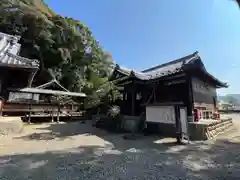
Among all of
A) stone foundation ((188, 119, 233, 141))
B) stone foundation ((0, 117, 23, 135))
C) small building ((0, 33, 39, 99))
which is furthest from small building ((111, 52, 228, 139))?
stone foundation ((0, 117, 23, 135))

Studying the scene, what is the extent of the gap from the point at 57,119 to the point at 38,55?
8.82 m

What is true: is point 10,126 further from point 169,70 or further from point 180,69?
point 169,70

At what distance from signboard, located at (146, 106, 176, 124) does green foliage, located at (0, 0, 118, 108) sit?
232 inches

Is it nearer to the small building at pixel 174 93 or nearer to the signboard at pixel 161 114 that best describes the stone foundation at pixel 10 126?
the small building at pixel 174 93

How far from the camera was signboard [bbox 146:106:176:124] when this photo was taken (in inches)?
300

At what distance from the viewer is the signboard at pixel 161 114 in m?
7.61

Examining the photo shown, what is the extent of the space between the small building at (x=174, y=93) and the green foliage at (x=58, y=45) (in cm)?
349

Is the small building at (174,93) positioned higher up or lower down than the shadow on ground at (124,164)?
higher up

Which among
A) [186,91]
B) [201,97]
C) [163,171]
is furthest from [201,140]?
[163,171]

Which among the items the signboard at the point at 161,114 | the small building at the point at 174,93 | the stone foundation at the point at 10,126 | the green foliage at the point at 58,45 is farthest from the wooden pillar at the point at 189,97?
the stone foundation at the point at 10,126

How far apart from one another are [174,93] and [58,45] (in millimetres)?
15327

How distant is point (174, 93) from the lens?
10227 mm

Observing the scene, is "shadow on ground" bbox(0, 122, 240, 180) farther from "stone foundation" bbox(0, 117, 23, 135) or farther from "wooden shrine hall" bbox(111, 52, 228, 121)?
"stone foundation" bbox(0, 117, 23, 135)

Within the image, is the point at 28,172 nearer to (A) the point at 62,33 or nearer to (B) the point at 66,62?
(B) the point at 66,62
